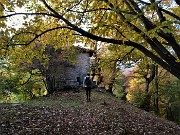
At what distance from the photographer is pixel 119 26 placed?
7.76 metres

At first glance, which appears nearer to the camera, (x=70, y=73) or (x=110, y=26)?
(x=110, y=26)

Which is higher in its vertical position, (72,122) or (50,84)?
(50,84)

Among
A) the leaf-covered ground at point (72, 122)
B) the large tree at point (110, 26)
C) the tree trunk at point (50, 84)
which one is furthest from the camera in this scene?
the tree trunk at point (50, 84)

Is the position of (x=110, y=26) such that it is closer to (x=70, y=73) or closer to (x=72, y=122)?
(x=72, y=122)

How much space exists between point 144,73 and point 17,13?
21.7 meters

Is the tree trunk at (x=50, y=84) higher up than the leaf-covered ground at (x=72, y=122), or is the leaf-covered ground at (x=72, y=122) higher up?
the tree trunk at (x=50, y=84)

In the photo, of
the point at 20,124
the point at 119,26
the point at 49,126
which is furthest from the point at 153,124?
the point at 119,26

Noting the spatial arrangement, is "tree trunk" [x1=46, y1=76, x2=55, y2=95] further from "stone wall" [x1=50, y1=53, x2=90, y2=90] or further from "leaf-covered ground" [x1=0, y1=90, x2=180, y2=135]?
"leaf-covered ground" [x1=0, y1=90, x2=180, y2=135]

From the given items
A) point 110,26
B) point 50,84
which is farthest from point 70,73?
point 110,26

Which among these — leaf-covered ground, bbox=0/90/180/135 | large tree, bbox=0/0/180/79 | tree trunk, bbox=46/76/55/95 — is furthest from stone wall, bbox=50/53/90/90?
large tree, bbox=0/0/180/79


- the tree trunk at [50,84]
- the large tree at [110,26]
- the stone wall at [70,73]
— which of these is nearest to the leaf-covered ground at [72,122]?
the large tree at [110,26]

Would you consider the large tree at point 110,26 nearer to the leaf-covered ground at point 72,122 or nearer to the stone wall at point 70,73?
the leaf-covered ground at point 72,122

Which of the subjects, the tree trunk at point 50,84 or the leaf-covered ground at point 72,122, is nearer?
the leaf-covered ground at point 72,122

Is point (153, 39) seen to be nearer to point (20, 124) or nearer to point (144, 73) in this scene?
point (20, 124)
